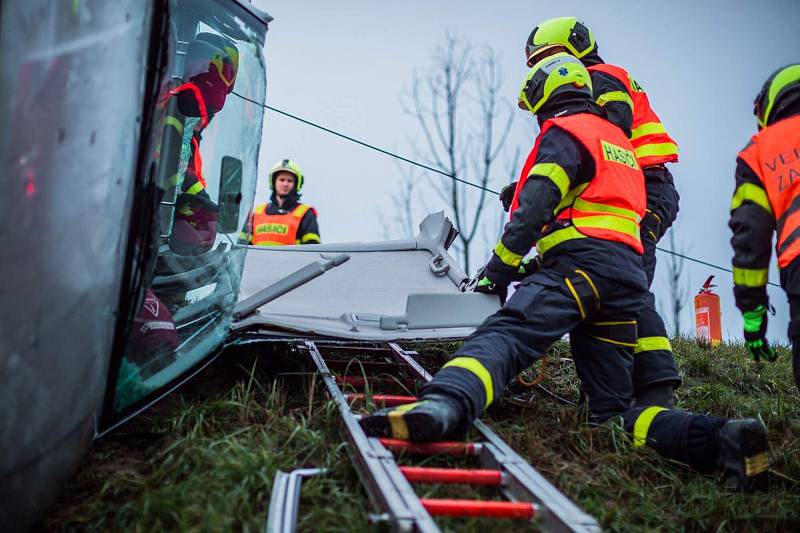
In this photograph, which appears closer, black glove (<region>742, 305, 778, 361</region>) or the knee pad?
black glove (<region>742, 305, 778, 361</region>)

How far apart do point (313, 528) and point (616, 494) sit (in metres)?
1.30

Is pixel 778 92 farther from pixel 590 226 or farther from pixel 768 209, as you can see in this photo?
pixel 590 226

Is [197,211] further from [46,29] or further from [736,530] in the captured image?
[736,530]

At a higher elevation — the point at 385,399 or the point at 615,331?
the point at 615,331

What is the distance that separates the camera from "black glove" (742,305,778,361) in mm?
Result: 3188

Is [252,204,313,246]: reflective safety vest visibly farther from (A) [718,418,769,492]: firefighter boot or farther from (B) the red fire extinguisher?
(A) [718,418,769,492]: firefighter boot

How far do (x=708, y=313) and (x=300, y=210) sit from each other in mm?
4600

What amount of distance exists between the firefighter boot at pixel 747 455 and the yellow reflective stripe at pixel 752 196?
0.90 meters

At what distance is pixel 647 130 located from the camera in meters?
4.70

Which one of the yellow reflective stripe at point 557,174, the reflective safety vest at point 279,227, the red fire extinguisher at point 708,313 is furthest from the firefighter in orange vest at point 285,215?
the yellow reflective stripe at point 557,174

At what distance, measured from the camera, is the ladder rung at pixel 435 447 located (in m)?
2.78

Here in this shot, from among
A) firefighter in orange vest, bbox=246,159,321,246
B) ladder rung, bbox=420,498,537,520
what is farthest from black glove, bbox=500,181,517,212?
firefighter in orange vest, bbox=246,159,321,246

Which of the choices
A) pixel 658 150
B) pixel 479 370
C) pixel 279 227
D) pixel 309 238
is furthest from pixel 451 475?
pixel 279 227

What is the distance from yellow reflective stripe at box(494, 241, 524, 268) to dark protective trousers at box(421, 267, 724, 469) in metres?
0.17
